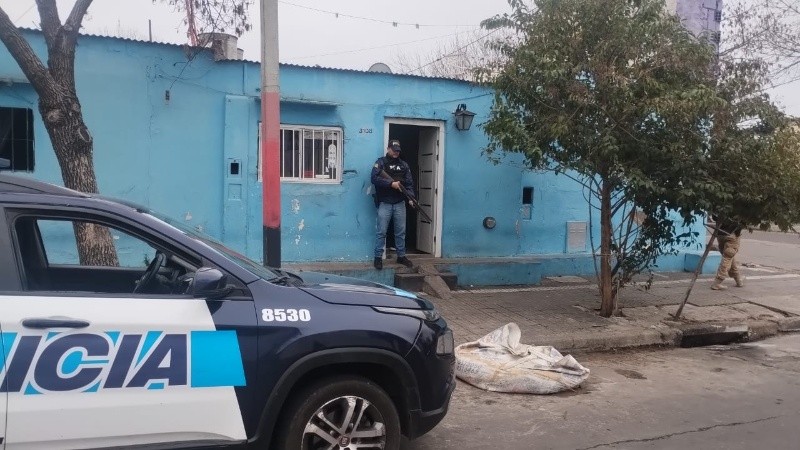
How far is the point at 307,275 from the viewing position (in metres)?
4.45

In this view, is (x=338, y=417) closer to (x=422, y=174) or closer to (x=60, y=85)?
(x=60, y=85)

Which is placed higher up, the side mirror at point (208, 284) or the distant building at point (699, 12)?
the distant building at point (699, 12)

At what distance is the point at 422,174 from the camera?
11.1 metres

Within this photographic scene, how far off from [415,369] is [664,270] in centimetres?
1007

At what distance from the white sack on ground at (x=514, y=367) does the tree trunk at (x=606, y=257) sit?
105 inches

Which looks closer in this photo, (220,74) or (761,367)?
(761,367)

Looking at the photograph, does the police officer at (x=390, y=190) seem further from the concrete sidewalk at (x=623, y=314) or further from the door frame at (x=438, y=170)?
the concrete sidewalk at (x=623, y=314)

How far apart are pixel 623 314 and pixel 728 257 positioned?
3260 millimetres

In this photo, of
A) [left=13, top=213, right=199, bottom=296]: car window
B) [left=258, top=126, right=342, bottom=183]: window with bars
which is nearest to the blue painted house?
[left=258, top=126, right=342, bottom=183]: window with bars

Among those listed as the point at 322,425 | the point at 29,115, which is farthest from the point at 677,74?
the point at 29,115

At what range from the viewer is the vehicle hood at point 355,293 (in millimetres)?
3711

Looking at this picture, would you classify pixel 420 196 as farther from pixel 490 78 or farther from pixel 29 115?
pixel 29 115

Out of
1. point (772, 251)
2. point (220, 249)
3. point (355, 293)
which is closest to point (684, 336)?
point (355, 293)

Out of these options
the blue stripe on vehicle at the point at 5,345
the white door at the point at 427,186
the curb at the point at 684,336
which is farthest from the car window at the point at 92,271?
the white door at the point at 427,186
